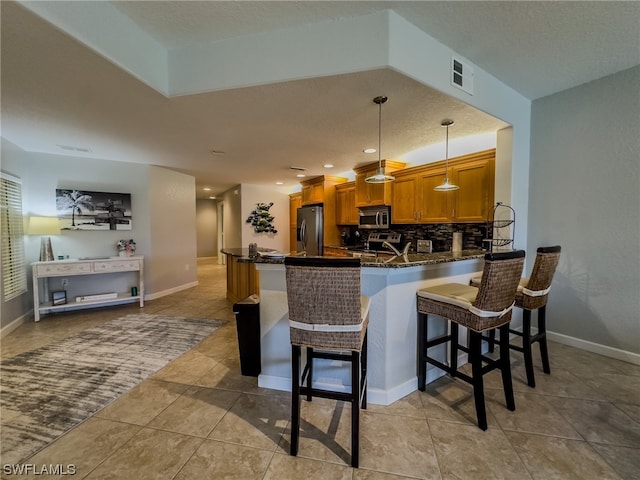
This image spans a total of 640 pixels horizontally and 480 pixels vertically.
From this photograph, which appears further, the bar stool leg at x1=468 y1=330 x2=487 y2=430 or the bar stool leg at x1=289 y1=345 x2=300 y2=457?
the bar stool leg at x1=468 y1=330 x2=487 y2=430

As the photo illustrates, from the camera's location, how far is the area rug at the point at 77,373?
165cm

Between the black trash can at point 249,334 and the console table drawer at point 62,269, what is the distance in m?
3.10

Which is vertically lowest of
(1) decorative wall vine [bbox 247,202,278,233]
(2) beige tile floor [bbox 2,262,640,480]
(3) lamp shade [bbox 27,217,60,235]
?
(2) beige tile floor [bbox 2,262,640,480]

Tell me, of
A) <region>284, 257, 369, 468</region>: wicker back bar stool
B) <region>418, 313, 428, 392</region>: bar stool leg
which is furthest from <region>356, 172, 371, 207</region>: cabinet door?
<region>284, 257, 369, 468</region>: wicker back bar stool

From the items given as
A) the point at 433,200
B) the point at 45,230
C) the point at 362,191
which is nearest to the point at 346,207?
the point at 362,191

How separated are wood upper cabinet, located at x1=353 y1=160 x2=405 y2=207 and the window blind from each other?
473 centimetres

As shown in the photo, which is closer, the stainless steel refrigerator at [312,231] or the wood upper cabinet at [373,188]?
the wood upper cabinet at [373,188]

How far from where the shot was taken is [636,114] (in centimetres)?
236

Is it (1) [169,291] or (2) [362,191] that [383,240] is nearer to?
(2) [362,191]

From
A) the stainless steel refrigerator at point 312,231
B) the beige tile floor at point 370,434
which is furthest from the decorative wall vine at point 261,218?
the beige tile floor at point 370,434

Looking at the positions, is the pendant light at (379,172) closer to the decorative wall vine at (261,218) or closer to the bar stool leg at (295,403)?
the bar stool leg at (295,403)

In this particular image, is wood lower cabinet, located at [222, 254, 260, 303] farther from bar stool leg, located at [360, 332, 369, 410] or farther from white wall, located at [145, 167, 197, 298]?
bar stool leg, located at [360, 332, 369, 410]

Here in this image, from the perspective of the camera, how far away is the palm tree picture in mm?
4035

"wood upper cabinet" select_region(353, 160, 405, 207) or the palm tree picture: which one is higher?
"wood upper cabinet" select_region(353, 160, 405, 207)
